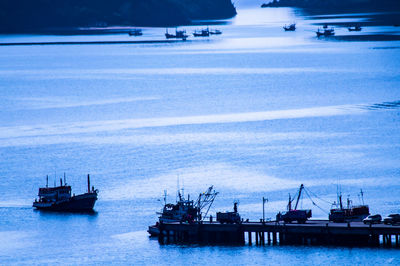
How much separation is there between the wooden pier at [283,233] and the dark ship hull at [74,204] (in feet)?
39.2

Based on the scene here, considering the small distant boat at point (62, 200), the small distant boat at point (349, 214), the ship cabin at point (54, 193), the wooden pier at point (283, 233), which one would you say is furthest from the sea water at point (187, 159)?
the small distant boat at point (349, 214)

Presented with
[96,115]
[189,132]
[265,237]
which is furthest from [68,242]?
[96,115]

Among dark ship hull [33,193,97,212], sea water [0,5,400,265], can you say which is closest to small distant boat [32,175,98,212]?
dark ship hull [33,193,97,212]

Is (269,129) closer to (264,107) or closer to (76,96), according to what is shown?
(264,107)

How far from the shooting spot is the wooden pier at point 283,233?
6656 cm

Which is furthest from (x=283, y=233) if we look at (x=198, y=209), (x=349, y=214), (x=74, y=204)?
(x=74, y=204)

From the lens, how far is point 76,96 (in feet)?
555

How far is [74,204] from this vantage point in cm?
8294

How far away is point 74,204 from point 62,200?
1.39 metres

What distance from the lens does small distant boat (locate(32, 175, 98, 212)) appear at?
82.1 metres

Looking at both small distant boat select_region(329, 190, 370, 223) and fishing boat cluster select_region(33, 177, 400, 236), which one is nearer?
fishing boat cluster select_region(33, 177, 400, 236)

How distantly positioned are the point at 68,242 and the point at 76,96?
320ft

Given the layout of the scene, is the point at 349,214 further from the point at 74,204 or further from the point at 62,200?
the point at 62,200

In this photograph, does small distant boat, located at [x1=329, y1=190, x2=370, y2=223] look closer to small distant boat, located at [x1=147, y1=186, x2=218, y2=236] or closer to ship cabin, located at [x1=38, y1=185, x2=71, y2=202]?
small distant boat, located at [x1=147, y1=186, x2=218, y2=236]
